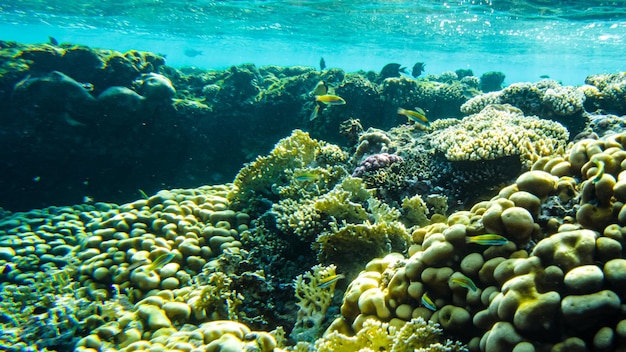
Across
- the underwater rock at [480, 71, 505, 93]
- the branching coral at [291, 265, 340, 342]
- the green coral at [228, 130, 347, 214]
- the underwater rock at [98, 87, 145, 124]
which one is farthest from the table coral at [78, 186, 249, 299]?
the underwater rock at [480, 71, 505, 93]

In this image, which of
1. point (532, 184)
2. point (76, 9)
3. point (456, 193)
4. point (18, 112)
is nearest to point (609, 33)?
point (456, 193)

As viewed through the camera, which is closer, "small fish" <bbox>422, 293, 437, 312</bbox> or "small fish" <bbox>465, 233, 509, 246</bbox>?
"small fish" <bbox>465, 233, 509, 246</bbox>

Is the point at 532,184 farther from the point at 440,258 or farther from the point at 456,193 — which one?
the point at 456,193

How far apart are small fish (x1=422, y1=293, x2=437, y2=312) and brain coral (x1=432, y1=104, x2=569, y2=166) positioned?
3.01 m

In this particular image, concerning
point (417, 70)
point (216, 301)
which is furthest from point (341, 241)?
point (417, 70)

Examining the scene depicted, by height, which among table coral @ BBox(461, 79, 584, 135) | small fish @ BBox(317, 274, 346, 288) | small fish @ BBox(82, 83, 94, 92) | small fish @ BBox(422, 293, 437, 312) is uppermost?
table coral @ BBox(461, 79, 584, 135)

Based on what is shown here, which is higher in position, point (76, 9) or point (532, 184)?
point (76, 9)

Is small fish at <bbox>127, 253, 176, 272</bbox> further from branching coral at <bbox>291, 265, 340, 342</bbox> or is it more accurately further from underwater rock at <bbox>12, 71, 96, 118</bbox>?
underwater rock at <bbox>12, 71, 96, 118</bbox>

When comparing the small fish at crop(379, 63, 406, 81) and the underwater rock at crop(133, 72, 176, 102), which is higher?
the small fish at crop(379, 63, 406, 81)

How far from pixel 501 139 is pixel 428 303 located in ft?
11.2

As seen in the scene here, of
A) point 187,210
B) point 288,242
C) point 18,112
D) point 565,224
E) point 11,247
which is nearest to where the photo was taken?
point 565,224

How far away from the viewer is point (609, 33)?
2695 cm

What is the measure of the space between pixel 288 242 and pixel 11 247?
5580mm

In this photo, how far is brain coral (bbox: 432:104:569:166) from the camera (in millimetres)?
5023
